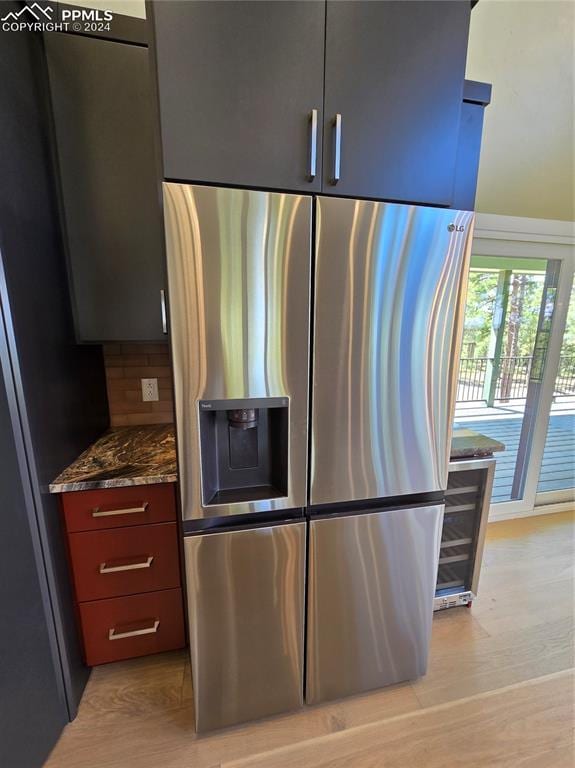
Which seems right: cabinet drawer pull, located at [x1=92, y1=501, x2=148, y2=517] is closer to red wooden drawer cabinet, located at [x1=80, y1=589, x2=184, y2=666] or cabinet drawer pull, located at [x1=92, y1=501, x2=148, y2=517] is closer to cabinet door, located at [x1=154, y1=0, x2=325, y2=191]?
red wooden drawer cabinet, located at [x1=80, y1=589, x2=184, y2=666]

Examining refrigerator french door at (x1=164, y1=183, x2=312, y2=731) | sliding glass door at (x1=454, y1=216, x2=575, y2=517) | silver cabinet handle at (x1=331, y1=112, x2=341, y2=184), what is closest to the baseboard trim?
sliding glass door at (x1=454, y1=216, x2=575, y2=517)

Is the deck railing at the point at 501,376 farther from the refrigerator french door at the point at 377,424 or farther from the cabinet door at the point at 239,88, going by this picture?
the cabinet door at the point at 239,88

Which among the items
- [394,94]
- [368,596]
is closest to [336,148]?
[394,94]

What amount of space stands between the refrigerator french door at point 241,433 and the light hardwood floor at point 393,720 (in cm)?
10

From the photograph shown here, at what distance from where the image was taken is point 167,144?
0.82m

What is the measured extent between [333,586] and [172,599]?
0.72 meters

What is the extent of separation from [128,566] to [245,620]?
0.53m

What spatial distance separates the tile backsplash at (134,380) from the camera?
1.69 m

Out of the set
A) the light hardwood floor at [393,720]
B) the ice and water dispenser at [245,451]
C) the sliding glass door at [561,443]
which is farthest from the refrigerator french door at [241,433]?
the sliding glass door at [561,443]

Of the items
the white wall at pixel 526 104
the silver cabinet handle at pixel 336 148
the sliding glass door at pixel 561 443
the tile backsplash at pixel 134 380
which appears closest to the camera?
the silver cabinet handle at pixel 336 148

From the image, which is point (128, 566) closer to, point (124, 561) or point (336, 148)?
point (124, 561)

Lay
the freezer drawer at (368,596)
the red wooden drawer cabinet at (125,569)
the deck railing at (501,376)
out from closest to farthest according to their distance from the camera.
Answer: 1. the freezer drawer at (368,596)
2. the red wooden drawer cabinet at (125,569)
3. the deck railing at (501,376)

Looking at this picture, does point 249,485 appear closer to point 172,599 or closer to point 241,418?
point 241,418

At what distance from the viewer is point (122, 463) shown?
133 cm
